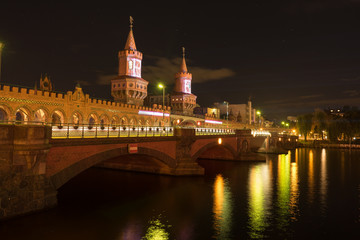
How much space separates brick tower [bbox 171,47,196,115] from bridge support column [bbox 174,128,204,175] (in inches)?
2300

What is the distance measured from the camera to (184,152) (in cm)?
3506

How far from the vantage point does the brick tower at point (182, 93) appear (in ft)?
309

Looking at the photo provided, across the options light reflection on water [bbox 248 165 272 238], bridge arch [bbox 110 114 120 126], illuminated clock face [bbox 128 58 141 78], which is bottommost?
light reflection on water [bbox 248 165 272 238]

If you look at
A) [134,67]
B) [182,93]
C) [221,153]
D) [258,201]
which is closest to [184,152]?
[258,201]

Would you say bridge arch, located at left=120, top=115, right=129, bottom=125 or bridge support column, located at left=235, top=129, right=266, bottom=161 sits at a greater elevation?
bridge arch, located at left=120, top=115, right=129, bottom=125

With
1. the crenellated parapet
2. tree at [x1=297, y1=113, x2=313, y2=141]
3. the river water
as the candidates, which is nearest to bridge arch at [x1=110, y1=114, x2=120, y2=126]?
the river water

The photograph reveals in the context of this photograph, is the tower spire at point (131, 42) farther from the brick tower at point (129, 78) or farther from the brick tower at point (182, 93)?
the brick tower at point (182, 93)

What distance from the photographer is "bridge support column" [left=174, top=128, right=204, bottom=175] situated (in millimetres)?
34219

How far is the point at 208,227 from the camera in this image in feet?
62.8

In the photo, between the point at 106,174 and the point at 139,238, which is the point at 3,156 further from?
the point at 106,174

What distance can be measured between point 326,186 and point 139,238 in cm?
2783

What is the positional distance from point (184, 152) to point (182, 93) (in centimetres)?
6123

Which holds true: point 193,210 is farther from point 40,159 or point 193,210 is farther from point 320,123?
point 320,123

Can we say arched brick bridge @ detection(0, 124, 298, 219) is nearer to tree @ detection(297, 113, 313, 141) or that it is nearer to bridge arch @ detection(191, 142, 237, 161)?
bridge arch @ detection(191, 142, 237, 161)
